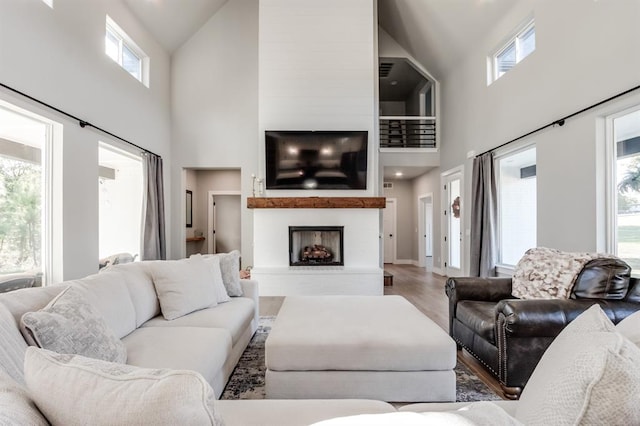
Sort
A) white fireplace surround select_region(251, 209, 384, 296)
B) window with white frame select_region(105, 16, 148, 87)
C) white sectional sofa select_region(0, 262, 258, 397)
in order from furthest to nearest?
white fireplace surround select_region(251, 209, 384, 296), window with white frame select_region(105, 16, 148, 87), white sectional sofa select_region(0, 262, 258, 397)

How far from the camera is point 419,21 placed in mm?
6012

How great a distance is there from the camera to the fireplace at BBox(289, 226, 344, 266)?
18.6 ft

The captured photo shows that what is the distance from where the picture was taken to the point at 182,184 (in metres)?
6.77

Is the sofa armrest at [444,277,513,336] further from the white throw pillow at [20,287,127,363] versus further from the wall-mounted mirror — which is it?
the wall-mounted mirror

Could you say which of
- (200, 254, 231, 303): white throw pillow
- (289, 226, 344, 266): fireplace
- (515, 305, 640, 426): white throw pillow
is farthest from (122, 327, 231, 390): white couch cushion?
(289, 226, 344, 266): fireplace

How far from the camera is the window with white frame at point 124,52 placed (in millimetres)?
4801

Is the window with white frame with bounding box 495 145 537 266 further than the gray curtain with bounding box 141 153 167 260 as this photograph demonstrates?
No

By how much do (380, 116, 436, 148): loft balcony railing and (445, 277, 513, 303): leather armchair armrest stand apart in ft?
15.9

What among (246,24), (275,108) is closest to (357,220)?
(275,108)

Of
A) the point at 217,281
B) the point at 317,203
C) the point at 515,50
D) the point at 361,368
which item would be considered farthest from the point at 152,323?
the point at 515,50

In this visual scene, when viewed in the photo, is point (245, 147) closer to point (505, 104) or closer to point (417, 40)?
point (417, 40)

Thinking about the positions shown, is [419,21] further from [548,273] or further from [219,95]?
[548,273]

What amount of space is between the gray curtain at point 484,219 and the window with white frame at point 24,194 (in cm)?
569

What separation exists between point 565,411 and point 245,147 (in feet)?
21.5
